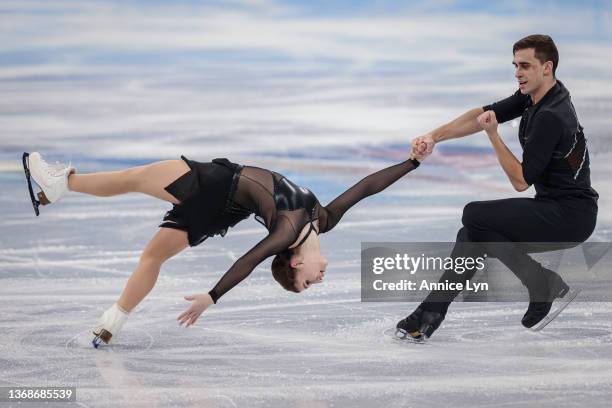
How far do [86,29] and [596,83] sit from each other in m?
5.86

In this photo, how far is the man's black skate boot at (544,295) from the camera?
545 centimetres

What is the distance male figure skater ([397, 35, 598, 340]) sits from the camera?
517 centimetres

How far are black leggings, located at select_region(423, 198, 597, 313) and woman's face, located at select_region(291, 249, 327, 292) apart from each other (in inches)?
27.2

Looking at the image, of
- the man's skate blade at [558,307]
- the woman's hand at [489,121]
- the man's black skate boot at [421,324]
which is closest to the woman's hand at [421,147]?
the woman's hand at [489,121]

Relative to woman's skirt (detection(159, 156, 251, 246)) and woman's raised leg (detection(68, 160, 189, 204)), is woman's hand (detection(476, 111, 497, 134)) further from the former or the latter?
woman's raised leg (detection(68, 160, 189, 204))

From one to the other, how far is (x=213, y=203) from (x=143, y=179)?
37 cm

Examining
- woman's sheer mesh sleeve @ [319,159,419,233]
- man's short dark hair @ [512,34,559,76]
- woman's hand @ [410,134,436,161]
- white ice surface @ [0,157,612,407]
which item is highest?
man's short dark hair @ [512,34,559,76]

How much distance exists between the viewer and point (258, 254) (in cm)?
460

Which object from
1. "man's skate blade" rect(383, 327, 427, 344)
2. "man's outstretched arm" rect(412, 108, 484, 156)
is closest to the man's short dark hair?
"man's outstretched arm" rect(412, 108, 484, 156)

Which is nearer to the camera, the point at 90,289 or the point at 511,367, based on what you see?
the point at 511,367

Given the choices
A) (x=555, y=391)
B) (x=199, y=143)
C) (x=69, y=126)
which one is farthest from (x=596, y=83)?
(x=555, y=391)

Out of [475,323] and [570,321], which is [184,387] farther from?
[570,321]

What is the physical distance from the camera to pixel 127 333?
218 inches

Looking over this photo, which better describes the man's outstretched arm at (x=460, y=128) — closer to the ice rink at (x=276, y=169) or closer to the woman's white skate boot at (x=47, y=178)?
the ice rink at (x=276, y=169)
